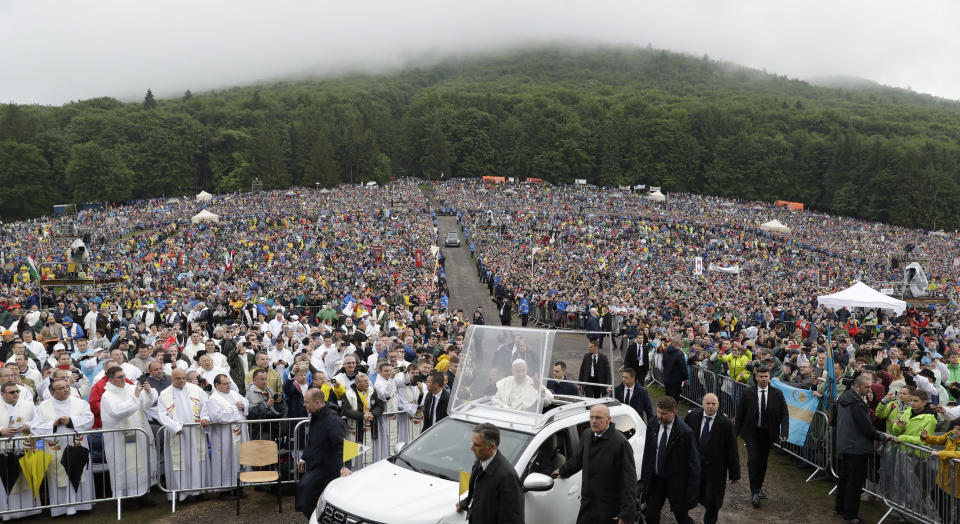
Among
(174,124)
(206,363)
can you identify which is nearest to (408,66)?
(174,124)

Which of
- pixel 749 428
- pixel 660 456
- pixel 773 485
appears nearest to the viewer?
pixel 660 456

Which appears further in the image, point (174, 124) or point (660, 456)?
point (174, 124)

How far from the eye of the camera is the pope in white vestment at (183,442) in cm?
823

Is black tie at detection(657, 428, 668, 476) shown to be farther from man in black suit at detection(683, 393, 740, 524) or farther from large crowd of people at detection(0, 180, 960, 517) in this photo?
large crowd of people at detection(0, 180, 960, 517)

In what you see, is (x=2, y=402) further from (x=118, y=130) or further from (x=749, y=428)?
(x=118, y=130)

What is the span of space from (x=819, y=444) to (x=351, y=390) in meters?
6.48

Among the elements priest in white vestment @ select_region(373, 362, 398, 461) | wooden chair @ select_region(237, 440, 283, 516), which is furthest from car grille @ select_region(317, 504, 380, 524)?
priest in white vestment @ select_region(373, 362, 398, 461)

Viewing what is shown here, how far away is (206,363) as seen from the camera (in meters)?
9.14

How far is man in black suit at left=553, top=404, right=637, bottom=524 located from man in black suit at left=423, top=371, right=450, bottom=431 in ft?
9.27

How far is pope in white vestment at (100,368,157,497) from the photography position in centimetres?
797

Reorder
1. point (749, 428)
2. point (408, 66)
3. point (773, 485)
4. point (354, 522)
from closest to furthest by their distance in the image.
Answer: point (354, 522), point (749, 428), point (773, 485), point (408, 66)

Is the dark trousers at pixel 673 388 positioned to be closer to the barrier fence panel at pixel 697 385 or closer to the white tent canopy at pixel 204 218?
the barrier fence panel at pixel 697 385

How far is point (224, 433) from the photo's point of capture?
27.7 ft

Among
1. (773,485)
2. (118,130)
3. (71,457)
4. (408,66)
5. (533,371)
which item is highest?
(408,66)
